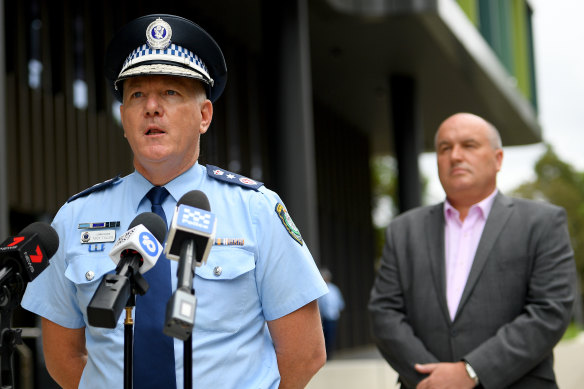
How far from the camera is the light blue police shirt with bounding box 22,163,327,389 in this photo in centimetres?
228

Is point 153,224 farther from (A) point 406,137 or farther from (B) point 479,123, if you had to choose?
(A) point 406,137

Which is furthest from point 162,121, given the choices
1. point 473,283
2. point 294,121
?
point 294,121

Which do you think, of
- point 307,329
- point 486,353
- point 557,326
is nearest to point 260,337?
point 307,329

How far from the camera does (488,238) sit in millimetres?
3684

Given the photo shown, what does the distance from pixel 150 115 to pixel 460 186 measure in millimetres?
1810

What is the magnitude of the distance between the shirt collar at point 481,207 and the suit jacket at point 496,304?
0.03m

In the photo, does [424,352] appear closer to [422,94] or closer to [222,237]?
[222,237]

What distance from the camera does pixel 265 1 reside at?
33.3 feet

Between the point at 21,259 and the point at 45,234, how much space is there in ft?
0.41

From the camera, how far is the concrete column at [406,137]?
54.5 ft

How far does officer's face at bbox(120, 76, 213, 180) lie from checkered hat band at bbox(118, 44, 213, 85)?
4 cm

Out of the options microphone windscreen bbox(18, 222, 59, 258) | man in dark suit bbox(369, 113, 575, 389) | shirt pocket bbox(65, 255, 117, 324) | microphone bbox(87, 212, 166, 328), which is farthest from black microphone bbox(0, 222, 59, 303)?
man in dark suit bbox(369, 113, 575, 389)

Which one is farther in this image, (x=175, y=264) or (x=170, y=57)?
(x=170, y=57)

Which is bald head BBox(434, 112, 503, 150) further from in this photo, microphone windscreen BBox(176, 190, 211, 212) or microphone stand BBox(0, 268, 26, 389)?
microphone stand BBox(0, 268, 26, 389)
